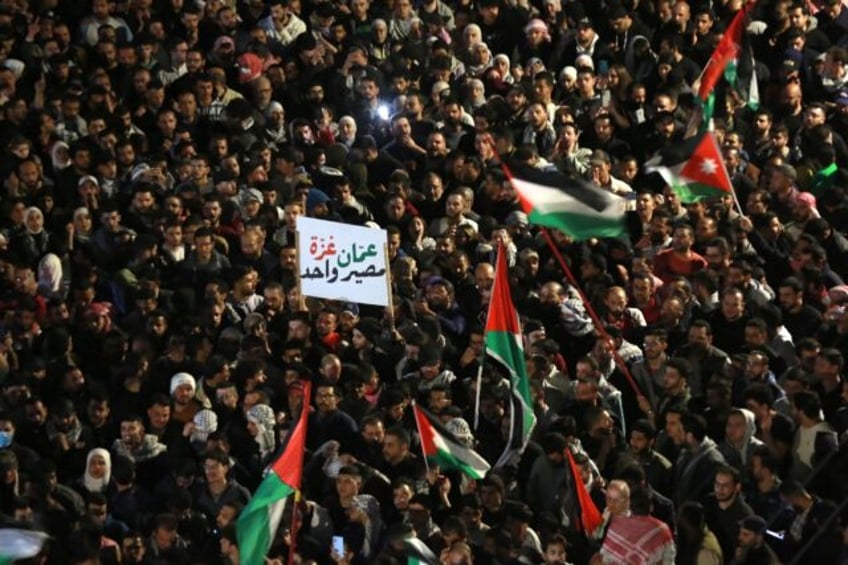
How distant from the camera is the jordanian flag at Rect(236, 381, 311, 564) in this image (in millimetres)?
14188

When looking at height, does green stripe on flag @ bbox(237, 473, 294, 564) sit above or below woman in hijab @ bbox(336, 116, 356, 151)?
below

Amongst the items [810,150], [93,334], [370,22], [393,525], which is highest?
[370,22]

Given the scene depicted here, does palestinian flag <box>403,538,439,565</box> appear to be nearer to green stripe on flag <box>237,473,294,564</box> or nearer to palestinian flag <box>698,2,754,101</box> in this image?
green stripe on flag <box>237,473,294,564</box>

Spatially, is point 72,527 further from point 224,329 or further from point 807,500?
point 807,500

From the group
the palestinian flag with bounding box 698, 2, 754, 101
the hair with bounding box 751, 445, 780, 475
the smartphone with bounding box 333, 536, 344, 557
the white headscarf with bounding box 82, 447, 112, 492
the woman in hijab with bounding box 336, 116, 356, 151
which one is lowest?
the smartphone with bounding box 333, 536, 344, 557

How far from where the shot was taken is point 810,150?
1931 centimetres

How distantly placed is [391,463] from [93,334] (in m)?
2.67

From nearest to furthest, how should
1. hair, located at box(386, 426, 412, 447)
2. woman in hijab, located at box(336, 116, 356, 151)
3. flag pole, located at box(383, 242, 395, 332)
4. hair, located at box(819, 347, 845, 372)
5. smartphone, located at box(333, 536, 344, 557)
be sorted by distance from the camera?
smartphone, located at box(333, 536, 344, 557) → hair, located at box(386, 426, 412, 447) → hair, located at box(819, 347, 845, 372) → flag pole, located at box(383, 242, 395, 332) → woman in hijab, located at box(336, 116, 356, 151)

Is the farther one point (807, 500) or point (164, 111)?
point (164, 111)

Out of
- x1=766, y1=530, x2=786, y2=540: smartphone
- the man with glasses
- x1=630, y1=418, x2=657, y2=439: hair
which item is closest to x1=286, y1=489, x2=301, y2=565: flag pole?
the man with glasses

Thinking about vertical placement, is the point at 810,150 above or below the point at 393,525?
above

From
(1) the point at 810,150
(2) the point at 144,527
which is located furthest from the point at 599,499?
(1) the point at 810,150

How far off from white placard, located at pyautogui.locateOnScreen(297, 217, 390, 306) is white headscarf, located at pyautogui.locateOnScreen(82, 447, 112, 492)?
2.00 metres

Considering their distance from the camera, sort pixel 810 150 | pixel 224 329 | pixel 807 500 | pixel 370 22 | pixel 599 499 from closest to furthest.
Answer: pixel 807 500, pixel 599 499, pixel 224 329, pixel 810 150, pixel 370 22
